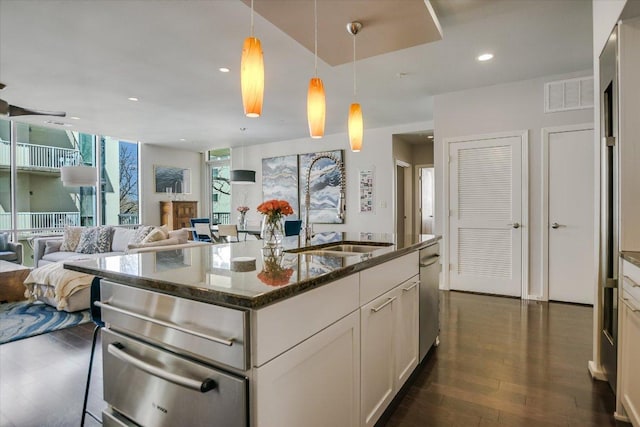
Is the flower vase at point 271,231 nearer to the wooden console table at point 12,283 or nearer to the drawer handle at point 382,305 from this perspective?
the drawer handle at point 382,305

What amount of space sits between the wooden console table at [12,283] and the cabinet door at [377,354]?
4663 mm

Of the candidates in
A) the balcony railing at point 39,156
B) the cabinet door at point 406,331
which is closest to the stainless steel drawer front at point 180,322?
the cabinet door at point 406,331

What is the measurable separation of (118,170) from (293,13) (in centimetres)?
707

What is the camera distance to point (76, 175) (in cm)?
563

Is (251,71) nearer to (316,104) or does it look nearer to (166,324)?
(316,104)

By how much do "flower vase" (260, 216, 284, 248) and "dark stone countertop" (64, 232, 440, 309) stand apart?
100mm

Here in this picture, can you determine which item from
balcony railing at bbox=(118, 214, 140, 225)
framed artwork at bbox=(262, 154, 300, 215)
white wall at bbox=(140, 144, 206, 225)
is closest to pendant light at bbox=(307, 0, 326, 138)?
framed artwork at bbox=(262, 154, 300, 215)

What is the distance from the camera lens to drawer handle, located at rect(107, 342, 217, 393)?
3.44 feet

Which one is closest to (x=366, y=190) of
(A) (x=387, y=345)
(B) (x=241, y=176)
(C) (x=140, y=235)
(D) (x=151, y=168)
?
(B) (x=241, y=176)

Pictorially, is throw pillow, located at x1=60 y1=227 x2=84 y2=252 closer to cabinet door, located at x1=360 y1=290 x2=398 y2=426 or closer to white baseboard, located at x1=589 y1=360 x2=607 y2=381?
cabinet door, located at x1=360 y1=290 x2=398 y2=426

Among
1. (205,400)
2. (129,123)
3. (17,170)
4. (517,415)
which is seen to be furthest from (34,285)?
(517,415)

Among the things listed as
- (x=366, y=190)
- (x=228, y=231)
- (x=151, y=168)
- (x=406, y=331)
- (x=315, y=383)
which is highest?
(x=151, y=168)

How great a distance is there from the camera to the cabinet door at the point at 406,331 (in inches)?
76.2

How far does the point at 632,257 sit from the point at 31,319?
4913 mm
